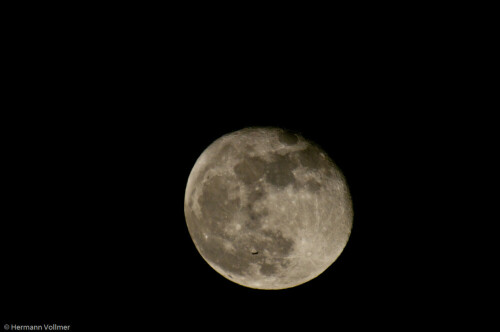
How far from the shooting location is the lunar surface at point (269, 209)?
2678mm

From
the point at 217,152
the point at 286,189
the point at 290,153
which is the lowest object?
the point at 286,189

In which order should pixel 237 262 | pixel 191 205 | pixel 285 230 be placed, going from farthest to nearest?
pixel 191 205 → pixel 237 262 → pixel 285 230

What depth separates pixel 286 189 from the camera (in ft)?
8.80

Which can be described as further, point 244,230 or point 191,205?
point 191,205

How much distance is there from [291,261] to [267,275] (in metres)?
0.29

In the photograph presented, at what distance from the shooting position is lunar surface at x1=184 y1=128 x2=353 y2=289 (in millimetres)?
2678

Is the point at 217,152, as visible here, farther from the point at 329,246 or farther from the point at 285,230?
the point at 329,246

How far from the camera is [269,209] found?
2658 mm

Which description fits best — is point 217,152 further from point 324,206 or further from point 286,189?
point 324,206

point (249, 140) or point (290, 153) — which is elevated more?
point (249, 140)

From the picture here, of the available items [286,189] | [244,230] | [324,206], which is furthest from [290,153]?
[244,230]

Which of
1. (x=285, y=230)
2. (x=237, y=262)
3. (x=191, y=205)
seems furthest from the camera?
(x=191, y=205)

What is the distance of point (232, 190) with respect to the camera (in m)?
2.71

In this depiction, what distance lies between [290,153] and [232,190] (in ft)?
2.15
